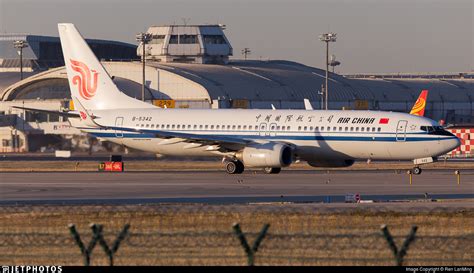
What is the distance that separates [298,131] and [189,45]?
84506 millimetres

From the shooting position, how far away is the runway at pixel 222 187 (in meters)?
41.7

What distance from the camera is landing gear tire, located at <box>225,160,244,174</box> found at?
60656 millimetres

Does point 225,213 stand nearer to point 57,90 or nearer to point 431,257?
point 431,257

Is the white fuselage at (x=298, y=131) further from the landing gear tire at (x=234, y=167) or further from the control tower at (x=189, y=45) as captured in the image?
the control tower at (x=189, y=45)

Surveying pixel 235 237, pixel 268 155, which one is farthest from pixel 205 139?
pixel 235 237

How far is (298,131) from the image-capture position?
198 feet

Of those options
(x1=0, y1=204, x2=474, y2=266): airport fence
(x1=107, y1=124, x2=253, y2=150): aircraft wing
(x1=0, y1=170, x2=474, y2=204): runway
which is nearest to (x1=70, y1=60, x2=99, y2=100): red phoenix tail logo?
(x1=107, y1=124, x2=253, y2=150): aircraft wing


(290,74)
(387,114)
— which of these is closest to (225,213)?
(387,114)

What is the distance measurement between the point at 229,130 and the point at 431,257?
40.6 m

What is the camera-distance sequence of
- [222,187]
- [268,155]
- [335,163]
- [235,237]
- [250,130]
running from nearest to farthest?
[235,237] < [222,187] < [268,155] < [335,163] < [250,130]

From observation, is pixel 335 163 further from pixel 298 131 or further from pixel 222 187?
pixel 222 187

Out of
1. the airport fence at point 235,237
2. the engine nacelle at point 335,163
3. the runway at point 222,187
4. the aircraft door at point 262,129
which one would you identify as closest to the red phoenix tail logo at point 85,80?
the runway at point 222,187

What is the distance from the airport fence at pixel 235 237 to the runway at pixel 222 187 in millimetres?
5691

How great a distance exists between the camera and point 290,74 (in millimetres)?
132500
